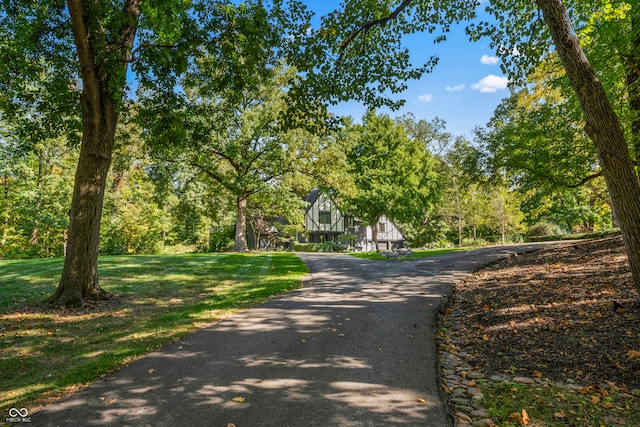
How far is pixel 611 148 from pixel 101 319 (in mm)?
9034

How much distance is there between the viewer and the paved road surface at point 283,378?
3.16 metres

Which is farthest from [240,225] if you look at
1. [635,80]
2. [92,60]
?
[635,80]

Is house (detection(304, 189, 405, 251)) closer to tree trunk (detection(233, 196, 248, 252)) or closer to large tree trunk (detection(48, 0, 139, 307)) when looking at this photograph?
tree trunk (detection(233, 196, 248, 252))

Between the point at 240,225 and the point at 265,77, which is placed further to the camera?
the point at 240,225

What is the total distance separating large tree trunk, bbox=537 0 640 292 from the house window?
40.6 meters

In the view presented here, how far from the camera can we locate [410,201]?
3419 centimetres

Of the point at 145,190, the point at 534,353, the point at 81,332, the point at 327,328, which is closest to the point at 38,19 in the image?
the point at 81,332

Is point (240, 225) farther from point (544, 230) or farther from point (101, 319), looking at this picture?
point (544, 230)

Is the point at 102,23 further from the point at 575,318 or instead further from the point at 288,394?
the point at 575,318

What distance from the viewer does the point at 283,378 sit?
397 centimetres

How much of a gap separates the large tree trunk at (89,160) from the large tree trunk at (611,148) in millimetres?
8562

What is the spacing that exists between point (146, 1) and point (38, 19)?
4651mm

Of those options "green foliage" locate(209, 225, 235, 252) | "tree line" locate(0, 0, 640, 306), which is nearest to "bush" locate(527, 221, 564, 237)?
"tree line" locate(0, 0, 640, 306)

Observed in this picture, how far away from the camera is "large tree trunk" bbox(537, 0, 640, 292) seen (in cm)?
418
